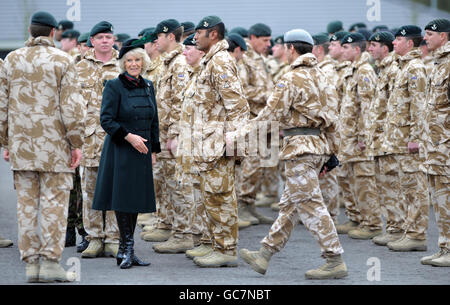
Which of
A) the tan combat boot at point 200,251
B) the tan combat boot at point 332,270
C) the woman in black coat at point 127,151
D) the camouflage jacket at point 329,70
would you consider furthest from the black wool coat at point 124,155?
the camouflage jacket at point 329,70

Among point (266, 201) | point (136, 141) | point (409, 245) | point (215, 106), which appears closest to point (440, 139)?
point (409, 245)

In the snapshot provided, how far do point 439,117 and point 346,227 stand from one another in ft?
9.45

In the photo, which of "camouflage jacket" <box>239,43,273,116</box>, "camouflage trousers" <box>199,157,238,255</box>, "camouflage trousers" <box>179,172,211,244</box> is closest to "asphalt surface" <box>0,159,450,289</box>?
"camouflage trousers" <box>199,157,238,255</box>

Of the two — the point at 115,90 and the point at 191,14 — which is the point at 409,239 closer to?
the point at 115,90

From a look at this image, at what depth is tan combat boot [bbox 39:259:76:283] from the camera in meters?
6.75

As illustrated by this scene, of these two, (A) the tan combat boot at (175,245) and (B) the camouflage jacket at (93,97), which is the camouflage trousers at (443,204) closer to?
(A) the tan combat boot at (175,245)

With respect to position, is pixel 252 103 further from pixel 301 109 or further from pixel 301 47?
pixel 301 109

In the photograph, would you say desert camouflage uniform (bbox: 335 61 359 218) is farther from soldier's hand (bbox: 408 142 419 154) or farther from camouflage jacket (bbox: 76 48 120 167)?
camouflage jacket (bbox: 76 48 120 167)

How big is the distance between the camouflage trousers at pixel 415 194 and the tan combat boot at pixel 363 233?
967mm

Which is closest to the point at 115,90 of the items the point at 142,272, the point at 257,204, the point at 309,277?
the point at 142,272

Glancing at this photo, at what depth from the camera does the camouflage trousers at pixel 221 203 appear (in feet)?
24.8

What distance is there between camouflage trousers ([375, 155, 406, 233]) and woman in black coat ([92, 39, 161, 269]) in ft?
10.1

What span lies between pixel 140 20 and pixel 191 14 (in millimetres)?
1510

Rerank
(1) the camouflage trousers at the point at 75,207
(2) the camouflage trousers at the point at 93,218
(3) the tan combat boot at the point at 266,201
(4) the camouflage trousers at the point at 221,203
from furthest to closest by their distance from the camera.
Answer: (3) the tan combat boot at the point at 266,201
(1) the camouflage trousers at the point at 75,207
(2) the camouflage trousers at the point at 93,218
(4) the camouflage trousers at the point at 221,203
